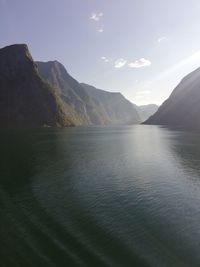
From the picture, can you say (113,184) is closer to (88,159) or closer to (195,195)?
(195,195)

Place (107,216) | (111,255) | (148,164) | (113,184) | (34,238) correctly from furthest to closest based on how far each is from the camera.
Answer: (148,164)
(113,184)
(107,216)
(34,238)
(111,255)

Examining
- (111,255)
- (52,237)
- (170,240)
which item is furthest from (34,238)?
(170,240)

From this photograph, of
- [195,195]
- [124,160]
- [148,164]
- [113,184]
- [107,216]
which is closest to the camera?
[107,216]

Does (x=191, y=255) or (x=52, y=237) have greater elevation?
(x=52, y=237)

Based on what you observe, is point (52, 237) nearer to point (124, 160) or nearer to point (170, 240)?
point (170, 240)

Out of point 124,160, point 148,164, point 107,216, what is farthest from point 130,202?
point 124,160

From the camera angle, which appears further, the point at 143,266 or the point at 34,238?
the point at 34,238
